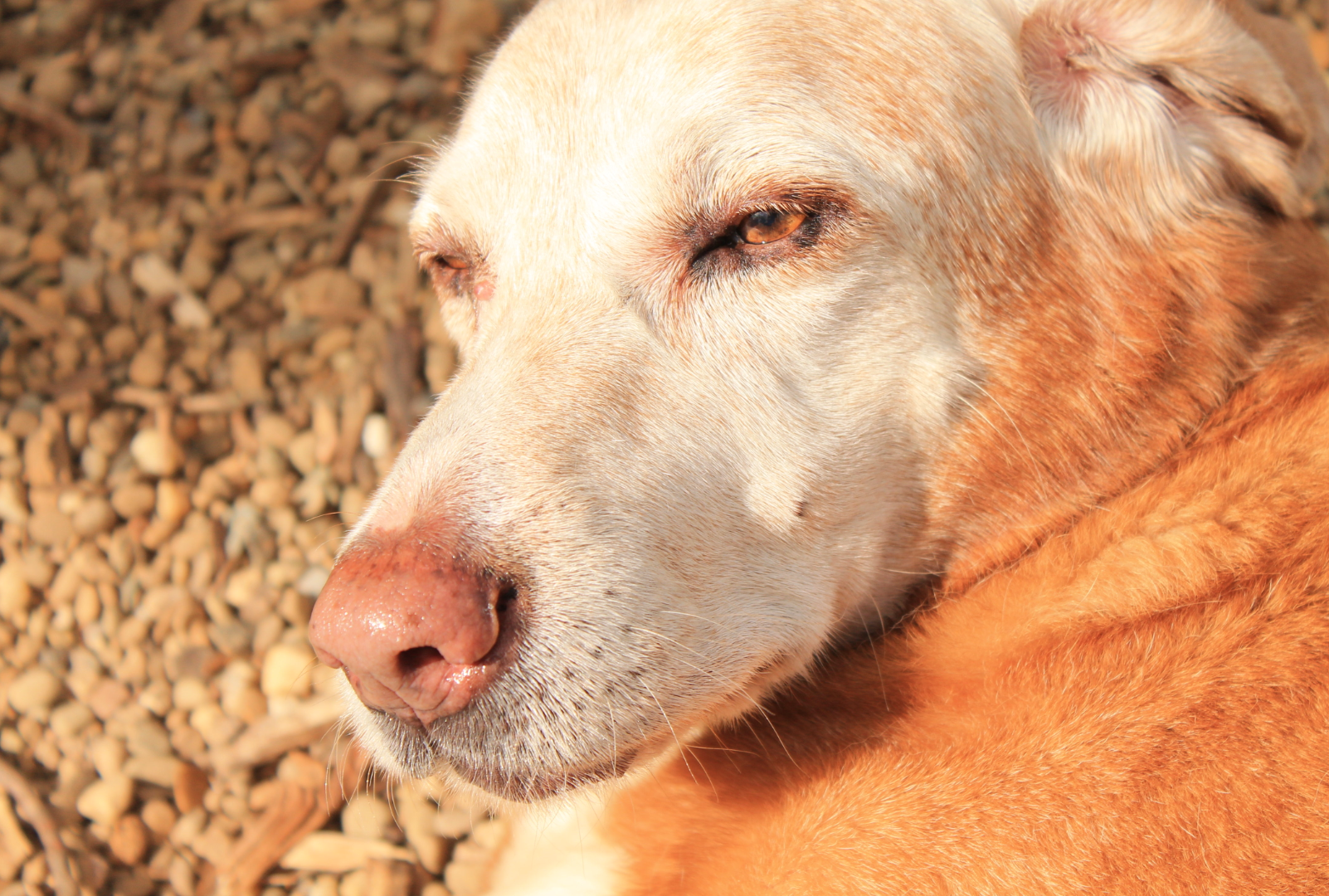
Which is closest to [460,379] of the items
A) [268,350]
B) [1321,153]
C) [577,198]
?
[577,198]

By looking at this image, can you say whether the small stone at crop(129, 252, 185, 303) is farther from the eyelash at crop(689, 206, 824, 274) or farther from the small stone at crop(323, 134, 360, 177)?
the eyelash at crop(689, 206, 824, 274)

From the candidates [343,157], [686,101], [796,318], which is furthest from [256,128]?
[796,318]

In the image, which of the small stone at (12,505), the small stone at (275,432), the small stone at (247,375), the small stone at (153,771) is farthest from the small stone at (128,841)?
the small stone at (247,375)

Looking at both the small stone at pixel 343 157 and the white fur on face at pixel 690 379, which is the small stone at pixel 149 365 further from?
the white fur on face at pixel 690 379

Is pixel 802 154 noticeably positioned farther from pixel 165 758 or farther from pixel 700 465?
pixel 165 758

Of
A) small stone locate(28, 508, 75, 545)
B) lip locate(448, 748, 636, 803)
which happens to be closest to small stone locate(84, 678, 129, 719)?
small stone locate(28, 508, 75, 545)

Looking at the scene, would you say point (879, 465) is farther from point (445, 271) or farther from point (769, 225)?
point (445, 271)

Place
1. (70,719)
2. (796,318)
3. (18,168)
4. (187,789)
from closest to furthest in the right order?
(796,318) < (187,789) < (70,719) < (18,168)
